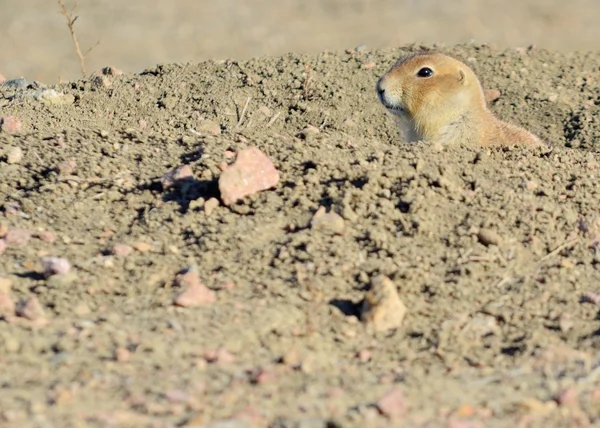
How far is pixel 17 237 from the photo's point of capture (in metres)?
5.01

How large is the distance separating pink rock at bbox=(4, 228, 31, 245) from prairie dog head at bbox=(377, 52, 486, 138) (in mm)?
3527

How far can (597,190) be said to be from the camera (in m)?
5.75

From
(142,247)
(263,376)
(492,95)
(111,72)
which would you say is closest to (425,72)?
(492,95)

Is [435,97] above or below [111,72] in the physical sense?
below

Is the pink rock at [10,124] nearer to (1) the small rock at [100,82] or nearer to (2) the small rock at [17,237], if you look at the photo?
(1) the small rock at [100,82]

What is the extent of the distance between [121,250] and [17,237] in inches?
23.6

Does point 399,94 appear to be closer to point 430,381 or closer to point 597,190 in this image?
point 597,190

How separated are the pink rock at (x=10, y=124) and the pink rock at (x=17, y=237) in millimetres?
1624

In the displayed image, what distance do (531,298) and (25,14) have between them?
48.7 ft

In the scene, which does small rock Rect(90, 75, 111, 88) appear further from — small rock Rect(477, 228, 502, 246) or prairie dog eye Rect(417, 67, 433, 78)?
small rock Rect(477, 228, 502, 246)

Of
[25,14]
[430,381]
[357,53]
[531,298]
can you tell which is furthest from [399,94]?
[25,14]

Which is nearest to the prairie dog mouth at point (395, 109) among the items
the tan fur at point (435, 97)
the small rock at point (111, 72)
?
the tan fur at point (435, 97)

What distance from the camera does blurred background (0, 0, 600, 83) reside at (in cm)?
1556

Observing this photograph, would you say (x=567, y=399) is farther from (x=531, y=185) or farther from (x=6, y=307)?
(x=6, y=307)
